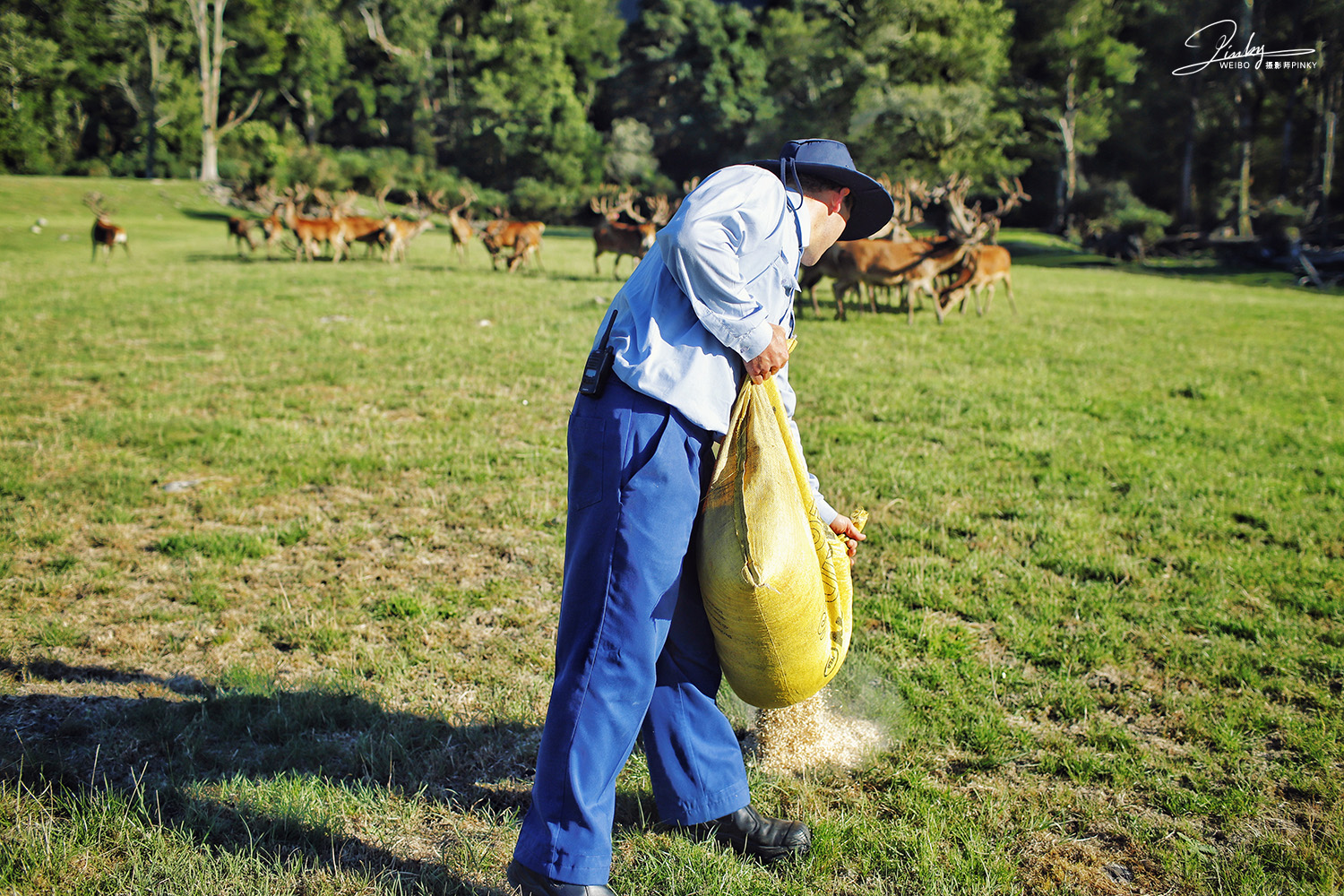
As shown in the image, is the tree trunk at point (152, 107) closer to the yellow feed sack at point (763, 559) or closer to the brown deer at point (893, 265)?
the brown deer at point (893, 265)

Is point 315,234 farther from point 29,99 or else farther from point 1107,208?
point 29,99

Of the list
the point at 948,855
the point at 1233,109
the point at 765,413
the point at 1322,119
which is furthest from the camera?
the point at 1233,109

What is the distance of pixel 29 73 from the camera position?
51.0 m

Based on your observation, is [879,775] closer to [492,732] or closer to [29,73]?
[492,732]

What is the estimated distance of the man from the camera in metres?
2.04

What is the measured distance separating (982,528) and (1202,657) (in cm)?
155

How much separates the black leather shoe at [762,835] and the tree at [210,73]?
191 ft

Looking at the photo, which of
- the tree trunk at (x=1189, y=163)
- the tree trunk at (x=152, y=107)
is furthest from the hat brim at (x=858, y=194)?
the tree trunk at (x=152, y=107)

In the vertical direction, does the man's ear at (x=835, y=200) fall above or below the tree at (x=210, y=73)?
below

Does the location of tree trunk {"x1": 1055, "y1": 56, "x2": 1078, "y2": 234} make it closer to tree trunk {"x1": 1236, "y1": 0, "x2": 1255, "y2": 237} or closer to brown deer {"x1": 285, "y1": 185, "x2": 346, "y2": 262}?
tree trunk {"x1": 1236, "y1": 0, "x2": 1255, "y2": 237}

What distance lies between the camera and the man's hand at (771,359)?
212 centimetres

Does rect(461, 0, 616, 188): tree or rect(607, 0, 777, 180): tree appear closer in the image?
rect(461, 0, 616, 188): tree

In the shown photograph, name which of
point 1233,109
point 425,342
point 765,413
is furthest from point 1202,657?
point 1233,109

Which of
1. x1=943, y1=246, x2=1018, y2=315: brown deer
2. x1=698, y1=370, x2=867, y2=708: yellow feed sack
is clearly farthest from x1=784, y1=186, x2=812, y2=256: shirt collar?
x1=943, y1=246, x2=1018, y2=315: brown deer
